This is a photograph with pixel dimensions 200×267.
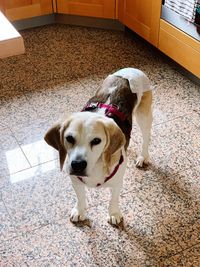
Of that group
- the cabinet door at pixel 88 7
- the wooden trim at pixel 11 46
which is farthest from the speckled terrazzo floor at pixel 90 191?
the wooden trim at pixel 11 46

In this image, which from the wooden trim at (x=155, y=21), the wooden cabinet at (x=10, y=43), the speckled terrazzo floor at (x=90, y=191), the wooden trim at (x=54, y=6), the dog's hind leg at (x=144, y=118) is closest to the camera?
the wooden cabinet at (x=10, y=43)

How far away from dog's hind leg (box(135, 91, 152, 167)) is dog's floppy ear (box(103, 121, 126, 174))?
43cm

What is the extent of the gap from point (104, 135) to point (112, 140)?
44 millimetres

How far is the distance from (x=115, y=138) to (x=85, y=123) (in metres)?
0.12

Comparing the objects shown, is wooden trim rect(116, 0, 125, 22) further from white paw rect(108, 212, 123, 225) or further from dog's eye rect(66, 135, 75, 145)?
dog's eye rect(66, 135, 75, 145)

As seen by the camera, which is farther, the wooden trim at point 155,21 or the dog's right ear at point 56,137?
the wooden trim at point 155,21

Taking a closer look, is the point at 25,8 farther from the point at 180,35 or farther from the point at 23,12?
the point at 180,35

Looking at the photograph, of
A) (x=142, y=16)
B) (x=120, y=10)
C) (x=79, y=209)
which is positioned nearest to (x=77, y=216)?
(x=79, y=209)

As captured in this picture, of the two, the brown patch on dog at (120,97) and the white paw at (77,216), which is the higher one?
the brown patch on dog at (120,97)

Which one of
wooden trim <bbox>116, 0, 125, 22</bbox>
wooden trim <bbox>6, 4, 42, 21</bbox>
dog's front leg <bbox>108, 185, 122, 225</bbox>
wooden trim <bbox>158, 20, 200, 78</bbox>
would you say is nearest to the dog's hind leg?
dog's front leg <bbox>108, 185, 122, 225</bbox>

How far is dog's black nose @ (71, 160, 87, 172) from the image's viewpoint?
135 cm

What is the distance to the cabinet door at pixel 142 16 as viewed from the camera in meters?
2.70

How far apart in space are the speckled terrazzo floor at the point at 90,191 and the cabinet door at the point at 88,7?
27cm

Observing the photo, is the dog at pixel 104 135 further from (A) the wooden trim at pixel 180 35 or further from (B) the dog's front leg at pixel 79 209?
(A) the wooden trim at pixel 180 35
